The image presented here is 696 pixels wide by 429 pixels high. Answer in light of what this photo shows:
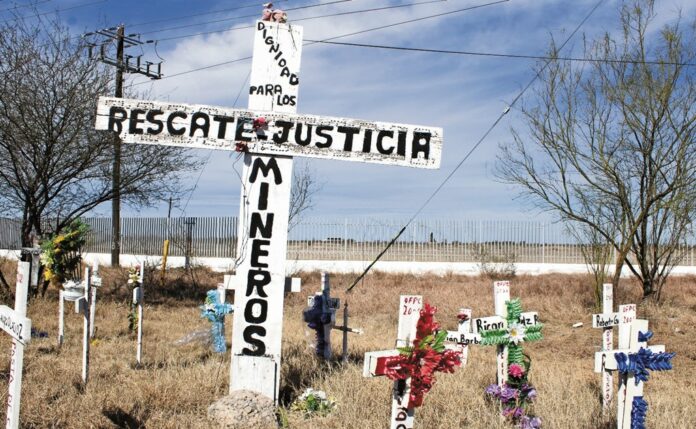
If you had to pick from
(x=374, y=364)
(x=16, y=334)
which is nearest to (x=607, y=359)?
(x=374, y=364)

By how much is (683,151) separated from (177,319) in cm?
1065

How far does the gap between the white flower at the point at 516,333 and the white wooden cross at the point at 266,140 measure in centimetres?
159

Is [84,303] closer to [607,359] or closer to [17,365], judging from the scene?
[17,365]

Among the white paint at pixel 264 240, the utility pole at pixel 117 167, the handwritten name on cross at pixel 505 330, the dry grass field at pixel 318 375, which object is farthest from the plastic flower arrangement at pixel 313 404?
the utility pole at pixel 117 167

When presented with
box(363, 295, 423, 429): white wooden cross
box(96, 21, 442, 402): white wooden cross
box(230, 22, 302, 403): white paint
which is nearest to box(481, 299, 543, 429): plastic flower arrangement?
box(363, 295, 423, 429): white wooden cross

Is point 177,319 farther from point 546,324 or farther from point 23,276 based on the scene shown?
point 23,276

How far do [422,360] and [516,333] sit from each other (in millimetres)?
1921

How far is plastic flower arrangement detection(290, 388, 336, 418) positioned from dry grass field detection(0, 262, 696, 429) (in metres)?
0.07

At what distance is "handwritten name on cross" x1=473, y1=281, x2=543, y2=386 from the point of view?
5.51 metres

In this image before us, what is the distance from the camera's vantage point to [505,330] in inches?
219

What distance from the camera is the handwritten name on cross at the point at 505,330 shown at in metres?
5.51

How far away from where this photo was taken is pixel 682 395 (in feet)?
21.8

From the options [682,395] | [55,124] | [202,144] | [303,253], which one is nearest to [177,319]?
[55,124]

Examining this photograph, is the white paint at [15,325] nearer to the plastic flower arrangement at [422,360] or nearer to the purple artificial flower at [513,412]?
the plastic flower arrangement at [422,360]
